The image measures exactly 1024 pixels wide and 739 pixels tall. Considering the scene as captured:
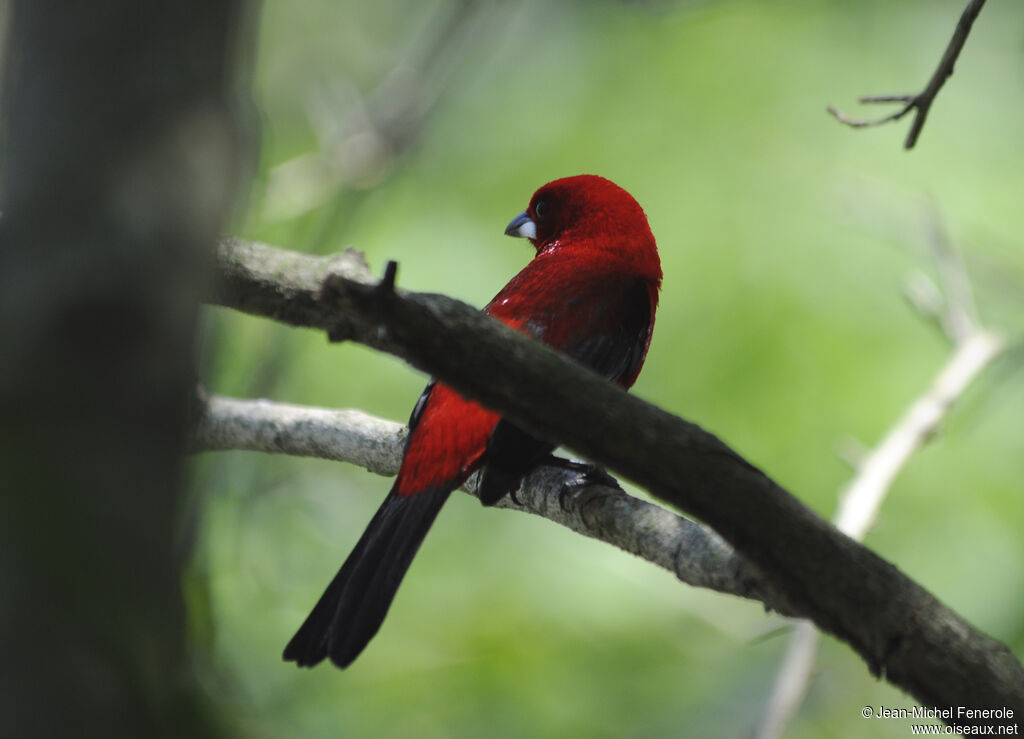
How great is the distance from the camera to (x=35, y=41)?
917 mm

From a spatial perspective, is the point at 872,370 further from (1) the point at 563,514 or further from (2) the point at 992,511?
(1) the point at 563,514

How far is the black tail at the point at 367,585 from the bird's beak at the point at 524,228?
178cm

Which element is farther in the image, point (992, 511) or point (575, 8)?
point (575, 8)

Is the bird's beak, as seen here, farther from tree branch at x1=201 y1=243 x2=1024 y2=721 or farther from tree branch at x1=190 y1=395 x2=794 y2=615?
tree branch at x1=201 y1=243 x2=1024 y2=721

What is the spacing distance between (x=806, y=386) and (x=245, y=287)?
4431mm

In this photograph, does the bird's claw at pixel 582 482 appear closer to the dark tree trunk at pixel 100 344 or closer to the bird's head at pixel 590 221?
the bird's head at pixel 590 221

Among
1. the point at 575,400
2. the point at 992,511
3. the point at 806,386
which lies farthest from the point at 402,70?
the point at 575,400

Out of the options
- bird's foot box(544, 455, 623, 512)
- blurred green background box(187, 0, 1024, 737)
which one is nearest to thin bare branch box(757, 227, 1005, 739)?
blurred green background box(187, 0, 1024, 737)

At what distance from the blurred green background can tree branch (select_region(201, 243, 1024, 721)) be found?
123 cm

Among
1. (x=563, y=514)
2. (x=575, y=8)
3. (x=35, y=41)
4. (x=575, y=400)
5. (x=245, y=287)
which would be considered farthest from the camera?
(x=575, y=8)

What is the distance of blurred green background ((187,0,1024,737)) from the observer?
4504 mm

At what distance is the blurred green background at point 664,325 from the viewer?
14.8 ft

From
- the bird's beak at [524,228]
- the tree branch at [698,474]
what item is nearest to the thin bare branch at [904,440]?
the tree branch at [698,474]

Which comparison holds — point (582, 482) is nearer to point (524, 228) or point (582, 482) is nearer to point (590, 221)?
point (590, 221)
